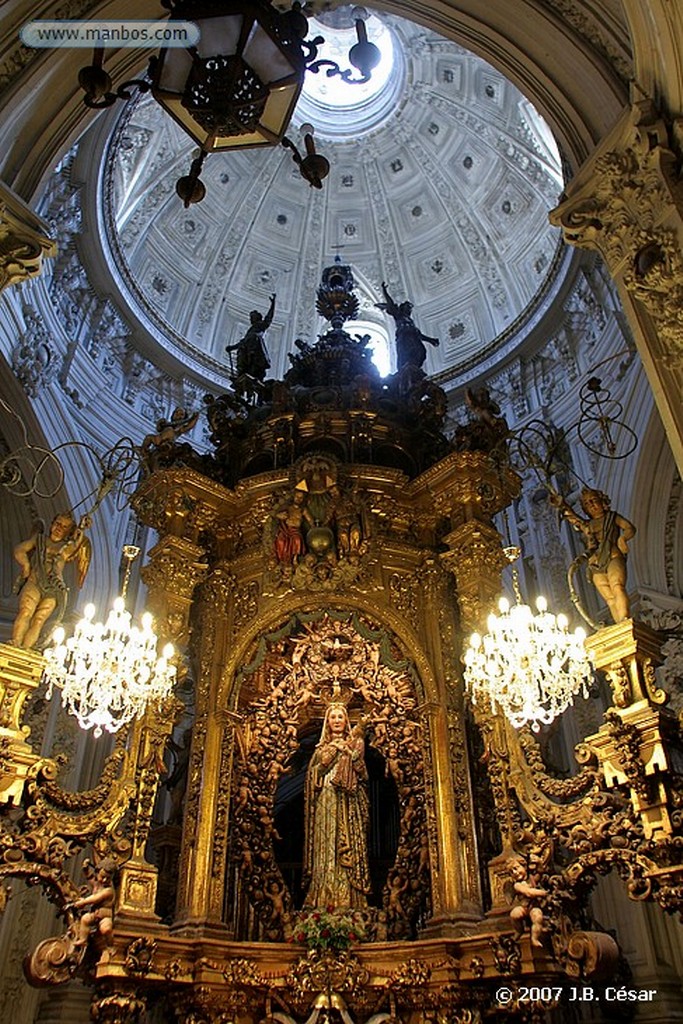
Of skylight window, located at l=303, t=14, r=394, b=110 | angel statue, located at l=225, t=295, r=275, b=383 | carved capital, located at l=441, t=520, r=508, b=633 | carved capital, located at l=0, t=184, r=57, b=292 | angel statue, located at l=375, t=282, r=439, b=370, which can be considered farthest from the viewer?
skylight window, located at l=303, t=14, r=394, b=110

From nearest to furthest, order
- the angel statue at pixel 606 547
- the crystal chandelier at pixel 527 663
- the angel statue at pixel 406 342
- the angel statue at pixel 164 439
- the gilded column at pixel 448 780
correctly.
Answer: the crystal chandelier at pixel 527 663 → the angel statue at pixel 606 547 → the gilded column at pixel 448 780 → the angel statue at pixel 164 439 → the angel statue at pixel 406 342

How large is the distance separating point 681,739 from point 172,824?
526 cm

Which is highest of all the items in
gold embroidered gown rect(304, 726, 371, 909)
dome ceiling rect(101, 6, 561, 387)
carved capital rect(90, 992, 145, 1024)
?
dome ceiling rect(101, 6, 561, 387)

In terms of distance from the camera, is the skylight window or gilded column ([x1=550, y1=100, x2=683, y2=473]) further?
the skylight window

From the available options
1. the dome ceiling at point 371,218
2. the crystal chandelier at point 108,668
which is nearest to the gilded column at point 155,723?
the crystal chandelier at point 108,668

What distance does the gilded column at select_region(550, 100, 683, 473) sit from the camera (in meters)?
6.50

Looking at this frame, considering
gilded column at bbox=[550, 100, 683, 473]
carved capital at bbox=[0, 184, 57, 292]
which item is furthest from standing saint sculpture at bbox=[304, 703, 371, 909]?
carved capital at bbox=[0, 184, 57, 292]

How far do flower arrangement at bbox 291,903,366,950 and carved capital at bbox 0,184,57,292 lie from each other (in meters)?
6.71

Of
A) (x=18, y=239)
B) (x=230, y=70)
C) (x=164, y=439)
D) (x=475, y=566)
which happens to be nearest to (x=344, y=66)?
(x=164, y=439)

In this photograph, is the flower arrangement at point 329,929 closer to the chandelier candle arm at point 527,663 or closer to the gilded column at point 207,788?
the gilded column at point 207,788

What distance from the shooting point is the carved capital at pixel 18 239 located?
25.6 ft

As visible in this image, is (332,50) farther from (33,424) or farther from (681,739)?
(681,739)

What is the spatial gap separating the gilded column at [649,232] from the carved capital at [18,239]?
5.31 meters

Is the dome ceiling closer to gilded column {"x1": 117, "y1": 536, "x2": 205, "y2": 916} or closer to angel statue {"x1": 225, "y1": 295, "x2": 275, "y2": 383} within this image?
angel statue {"x1": 225, "y1": 295, "x2": 275, "y2": 383}
